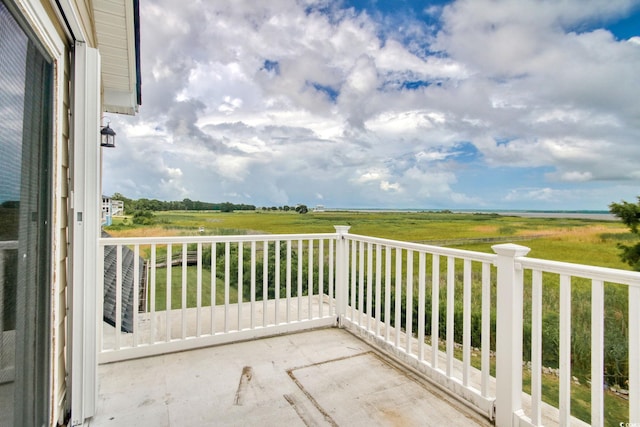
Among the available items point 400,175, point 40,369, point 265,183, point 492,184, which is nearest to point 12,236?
point 40,369

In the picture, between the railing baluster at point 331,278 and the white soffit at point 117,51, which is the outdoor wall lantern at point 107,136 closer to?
the white soffit at point 117,51

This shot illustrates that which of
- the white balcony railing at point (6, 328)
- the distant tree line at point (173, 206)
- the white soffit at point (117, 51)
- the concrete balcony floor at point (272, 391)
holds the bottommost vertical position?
the concrete balcony floor at point (272, 391)

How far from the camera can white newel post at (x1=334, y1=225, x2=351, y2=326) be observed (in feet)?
11.5

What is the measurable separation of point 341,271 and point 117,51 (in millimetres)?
3077

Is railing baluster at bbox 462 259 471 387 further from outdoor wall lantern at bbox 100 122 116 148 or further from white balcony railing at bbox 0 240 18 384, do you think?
outdoor wall lantern at bbox 100 122 116 148

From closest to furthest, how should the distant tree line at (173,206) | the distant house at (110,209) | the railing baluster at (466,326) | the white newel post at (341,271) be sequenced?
1. the railing baluster at (466,326)
2. the white newel post at (341,271)
3. the distant house at (110,209)
4. the distant tree line at (173,206)

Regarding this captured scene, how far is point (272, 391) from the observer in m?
2.22

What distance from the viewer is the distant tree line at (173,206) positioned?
5.49 metres

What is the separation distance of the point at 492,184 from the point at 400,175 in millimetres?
A: 3922

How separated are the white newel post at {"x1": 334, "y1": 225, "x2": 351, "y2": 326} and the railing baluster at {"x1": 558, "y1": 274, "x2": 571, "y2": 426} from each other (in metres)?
2.10

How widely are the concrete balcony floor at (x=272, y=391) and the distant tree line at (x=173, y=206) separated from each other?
3646 mm

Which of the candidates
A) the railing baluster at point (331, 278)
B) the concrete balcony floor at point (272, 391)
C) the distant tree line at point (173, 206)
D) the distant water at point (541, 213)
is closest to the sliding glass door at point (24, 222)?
the concrete balcony floor at point (272, 391)

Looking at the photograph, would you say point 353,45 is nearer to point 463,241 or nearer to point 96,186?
point 463,241

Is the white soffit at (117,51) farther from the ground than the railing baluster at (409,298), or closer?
farther from the ground
